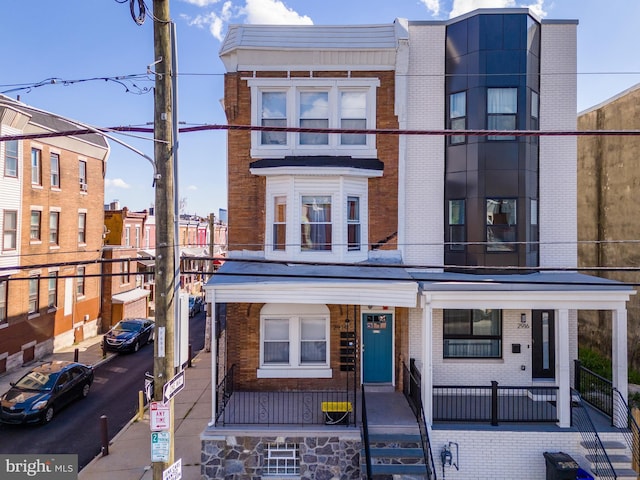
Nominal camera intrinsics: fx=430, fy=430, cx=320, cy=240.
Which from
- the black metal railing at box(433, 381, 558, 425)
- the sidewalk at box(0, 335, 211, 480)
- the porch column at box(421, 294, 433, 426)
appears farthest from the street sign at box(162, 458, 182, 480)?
the black metal railing at box(433, 381, 558, 425)

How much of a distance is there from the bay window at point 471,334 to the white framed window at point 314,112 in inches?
207

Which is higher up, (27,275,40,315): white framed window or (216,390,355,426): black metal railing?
(27,275,40,315): white framed window

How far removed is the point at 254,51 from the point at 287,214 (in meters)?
4.77

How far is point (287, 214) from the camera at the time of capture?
39.9 ft

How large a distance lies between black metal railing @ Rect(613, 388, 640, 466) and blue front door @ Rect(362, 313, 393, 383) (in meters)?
5.34

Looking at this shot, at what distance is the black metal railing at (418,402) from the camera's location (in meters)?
9.00

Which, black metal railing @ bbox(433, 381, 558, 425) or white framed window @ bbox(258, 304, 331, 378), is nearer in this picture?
black metal railing @ bbox(433, 381, 558, 425)

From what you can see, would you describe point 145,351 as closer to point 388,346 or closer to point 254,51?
point 388,346

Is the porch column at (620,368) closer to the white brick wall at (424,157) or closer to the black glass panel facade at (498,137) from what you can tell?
the black glass panel facade at (498,137)

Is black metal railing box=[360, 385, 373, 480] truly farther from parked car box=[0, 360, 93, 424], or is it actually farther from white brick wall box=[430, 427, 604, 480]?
parked car box=[0, 360, 93, 424]

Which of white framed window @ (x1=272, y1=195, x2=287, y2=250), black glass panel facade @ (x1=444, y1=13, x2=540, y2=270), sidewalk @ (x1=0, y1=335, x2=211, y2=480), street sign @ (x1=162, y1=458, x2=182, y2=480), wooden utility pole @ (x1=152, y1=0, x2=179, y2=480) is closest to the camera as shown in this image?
street sign @ (x1=162, y1=458, x2=182, y2=480)

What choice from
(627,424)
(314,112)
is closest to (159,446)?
(314,112)

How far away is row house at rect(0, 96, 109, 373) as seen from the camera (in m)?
18.1

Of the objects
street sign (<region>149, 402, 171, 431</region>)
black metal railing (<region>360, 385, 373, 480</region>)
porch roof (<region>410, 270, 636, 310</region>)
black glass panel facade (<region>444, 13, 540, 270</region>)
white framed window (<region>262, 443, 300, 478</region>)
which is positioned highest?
black glass panel facade (<region>444, 13, 540, 270</region>)
